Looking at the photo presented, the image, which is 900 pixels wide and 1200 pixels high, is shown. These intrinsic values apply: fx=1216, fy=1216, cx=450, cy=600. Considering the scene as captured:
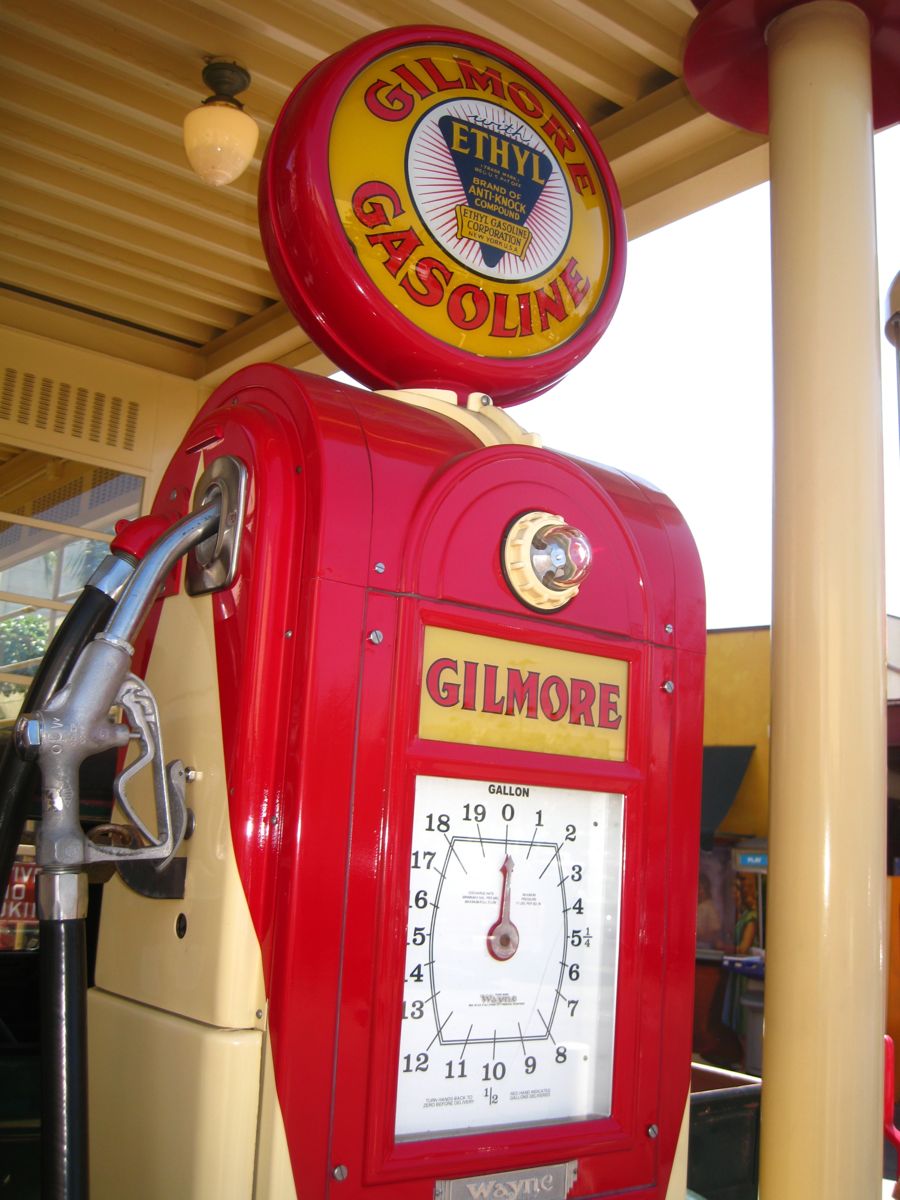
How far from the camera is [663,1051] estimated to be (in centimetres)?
160

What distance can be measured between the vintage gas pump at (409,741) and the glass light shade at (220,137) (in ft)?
4.72

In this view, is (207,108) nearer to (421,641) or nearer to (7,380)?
(7,380)

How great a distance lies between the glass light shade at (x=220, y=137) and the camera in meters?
3.14

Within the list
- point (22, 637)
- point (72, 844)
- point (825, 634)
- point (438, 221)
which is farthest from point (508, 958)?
point (22, 637)

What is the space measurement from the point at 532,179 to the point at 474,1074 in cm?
127

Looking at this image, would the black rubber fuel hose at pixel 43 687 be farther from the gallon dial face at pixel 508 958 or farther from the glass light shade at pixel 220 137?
the glass light shade at pixel 220 137

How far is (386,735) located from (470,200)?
825 mm

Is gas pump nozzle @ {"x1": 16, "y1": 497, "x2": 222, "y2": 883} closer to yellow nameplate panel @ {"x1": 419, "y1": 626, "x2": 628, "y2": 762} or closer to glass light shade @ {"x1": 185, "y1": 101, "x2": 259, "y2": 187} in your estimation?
yellow nameplate panel @ {"x1": 419, "y1": 626, "x2": 628, "y2": 762}

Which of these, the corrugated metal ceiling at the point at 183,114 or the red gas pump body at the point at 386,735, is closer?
the red gas pump body at the point at 386,735

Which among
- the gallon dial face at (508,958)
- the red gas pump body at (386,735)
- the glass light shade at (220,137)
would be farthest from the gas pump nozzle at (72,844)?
the glass light shade at (220,137)

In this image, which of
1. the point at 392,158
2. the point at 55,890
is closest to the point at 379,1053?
the point at 55,890

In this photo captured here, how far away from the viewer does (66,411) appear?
4766 millimetres

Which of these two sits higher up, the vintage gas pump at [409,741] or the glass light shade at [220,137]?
the glass light shade at [220,137]

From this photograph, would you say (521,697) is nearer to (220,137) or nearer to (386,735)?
(386,735)
